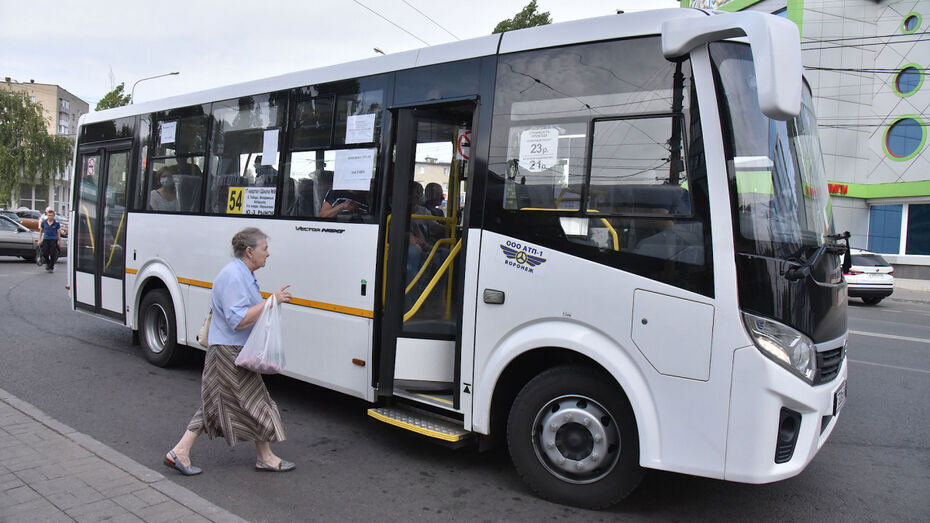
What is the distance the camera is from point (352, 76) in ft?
18.1

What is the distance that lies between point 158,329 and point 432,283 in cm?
432

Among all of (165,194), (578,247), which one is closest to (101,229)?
(165,194)

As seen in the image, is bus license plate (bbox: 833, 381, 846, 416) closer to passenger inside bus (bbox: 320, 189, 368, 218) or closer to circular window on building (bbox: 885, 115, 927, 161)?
passenger inside bus (bbox: 320, 189, 368, 218)

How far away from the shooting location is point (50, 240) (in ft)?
62.2

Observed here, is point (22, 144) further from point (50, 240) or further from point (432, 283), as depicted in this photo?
point (432, 283)

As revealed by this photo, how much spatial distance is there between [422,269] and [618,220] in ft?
6.05

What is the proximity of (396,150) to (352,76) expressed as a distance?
0.93 meters

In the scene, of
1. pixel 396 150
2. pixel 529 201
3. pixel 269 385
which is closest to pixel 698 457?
pixel 529 201

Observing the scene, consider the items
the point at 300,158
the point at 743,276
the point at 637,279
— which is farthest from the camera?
the point at 300,158

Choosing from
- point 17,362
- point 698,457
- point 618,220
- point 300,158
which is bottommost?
point 17,362

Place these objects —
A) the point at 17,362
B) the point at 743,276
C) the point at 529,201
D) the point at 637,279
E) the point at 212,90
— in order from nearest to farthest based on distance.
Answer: the point at 743,276
the point at 637,279
the point at 529,201
the point at 212,90
the point at 17,362

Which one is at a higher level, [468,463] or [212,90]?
[212,90]

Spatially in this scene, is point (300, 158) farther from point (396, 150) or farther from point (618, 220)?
point (618, 220)

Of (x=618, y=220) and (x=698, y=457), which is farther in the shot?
(x=618, y=220)
